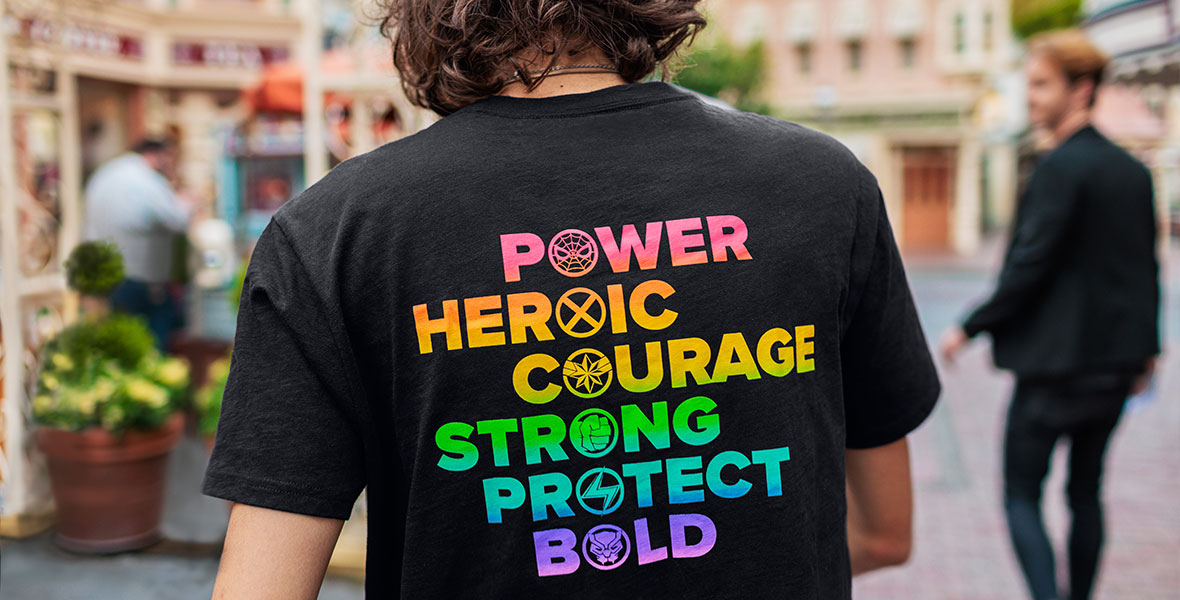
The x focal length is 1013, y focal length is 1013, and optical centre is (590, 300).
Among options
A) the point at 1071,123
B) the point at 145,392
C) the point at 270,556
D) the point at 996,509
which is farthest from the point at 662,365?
the point at 996,509

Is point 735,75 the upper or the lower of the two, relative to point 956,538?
upper

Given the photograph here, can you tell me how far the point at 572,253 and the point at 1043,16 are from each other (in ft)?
121

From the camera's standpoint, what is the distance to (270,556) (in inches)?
40.4

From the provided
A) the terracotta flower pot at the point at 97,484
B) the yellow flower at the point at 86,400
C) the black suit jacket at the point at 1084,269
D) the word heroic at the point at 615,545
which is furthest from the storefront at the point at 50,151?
the black suit jacket at the point at 1084,269

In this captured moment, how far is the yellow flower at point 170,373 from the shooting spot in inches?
159

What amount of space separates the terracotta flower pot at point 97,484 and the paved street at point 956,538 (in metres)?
0.08

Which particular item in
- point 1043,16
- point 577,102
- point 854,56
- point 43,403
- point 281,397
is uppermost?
point 1043,16

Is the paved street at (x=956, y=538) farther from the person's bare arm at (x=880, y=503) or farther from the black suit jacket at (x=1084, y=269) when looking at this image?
the person's bare arm at (x=880, y=503)

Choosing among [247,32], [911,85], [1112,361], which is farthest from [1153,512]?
[911,85]

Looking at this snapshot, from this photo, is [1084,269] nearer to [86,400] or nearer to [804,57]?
[86,400]

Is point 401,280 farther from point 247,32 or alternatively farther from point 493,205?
point 247,32

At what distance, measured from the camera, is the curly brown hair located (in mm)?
1112

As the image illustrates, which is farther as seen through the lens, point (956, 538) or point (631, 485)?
point (956, 538)

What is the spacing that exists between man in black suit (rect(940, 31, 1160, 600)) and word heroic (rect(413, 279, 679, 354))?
2460 millimetres
